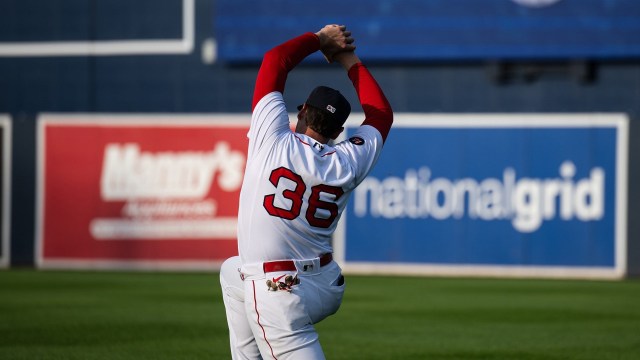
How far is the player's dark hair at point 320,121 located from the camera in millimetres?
4977

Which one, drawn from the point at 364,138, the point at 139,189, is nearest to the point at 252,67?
the point at 139,189

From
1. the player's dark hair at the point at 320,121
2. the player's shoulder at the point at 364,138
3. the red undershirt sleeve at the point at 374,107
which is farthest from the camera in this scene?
the red undershirt sleeve at the point at 374,107

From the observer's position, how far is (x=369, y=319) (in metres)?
11.9

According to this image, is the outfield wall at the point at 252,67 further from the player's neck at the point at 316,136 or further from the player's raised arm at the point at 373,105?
the player's neck at the point at 316,136

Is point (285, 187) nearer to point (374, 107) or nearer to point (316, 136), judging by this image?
point (316, 136)

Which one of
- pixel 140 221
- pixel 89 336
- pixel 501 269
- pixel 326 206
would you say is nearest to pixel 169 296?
pixel 89 336

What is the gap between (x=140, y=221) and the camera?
19531 millimetres

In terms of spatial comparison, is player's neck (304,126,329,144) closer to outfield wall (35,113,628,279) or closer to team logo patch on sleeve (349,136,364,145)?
team logo patch on sleeve (349,136,364,145)

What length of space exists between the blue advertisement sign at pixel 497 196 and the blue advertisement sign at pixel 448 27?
58.4 inches

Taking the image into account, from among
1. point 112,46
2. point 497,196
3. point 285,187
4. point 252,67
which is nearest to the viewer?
point 285,187

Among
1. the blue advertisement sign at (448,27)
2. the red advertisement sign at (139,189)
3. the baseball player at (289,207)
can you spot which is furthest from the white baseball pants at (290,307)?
the blue advertisement sign at (448,27)

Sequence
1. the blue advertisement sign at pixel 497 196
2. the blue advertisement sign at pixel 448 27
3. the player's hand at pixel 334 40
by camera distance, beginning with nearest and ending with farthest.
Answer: the player's hand at pixel 334 40 → the blue advertisement sign at pixel 497 196 → the blue advertisement sign at pixel 448 27

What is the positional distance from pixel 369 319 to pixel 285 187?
23.5ft

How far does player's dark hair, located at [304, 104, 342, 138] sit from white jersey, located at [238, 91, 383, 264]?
72 mm
